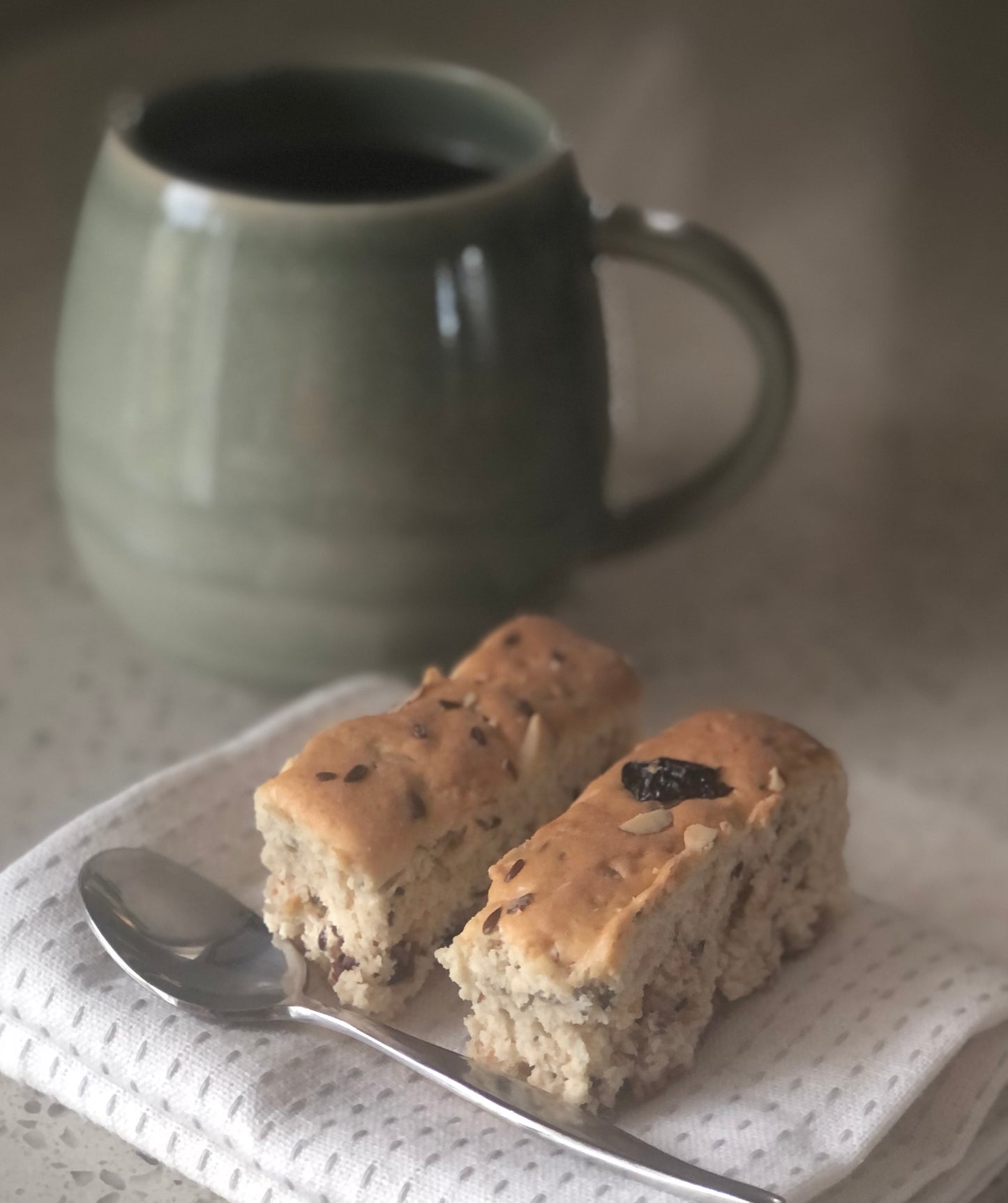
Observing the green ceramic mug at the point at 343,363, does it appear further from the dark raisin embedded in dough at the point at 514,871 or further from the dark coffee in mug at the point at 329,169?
the dark raisin embedded in dough at the point at 514,871

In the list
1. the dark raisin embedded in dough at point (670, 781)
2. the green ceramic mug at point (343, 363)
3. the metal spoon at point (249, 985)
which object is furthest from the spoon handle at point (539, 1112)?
the green ceramic mug at point (343, 363)

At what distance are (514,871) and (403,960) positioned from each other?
7cm

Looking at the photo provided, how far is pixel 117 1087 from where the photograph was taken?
60cm

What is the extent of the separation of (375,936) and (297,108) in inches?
20.7

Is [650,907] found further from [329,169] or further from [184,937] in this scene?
[329,169]

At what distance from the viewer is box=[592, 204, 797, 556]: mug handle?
2.86 ft

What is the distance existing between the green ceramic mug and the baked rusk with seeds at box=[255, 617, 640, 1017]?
180 mm

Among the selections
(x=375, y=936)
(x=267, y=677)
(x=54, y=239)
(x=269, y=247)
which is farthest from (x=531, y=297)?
(x=54, y=239)

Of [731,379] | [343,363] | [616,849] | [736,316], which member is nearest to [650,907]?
[616,849]

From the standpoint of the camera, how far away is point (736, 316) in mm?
925

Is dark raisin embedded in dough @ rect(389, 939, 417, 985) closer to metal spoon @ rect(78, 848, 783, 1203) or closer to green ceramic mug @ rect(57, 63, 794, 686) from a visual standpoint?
metal spoon @ rect(78, 848, 783, 1203)

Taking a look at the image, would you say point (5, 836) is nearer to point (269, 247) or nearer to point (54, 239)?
point (269, 247)

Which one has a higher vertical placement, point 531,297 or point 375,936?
point 531,297

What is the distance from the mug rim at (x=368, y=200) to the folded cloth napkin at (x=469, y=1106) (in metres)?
0.32
